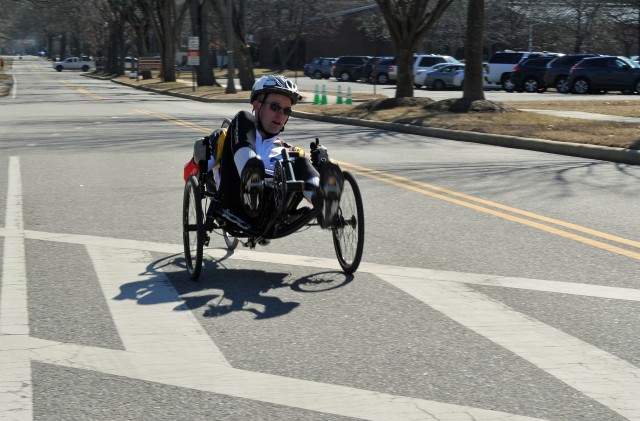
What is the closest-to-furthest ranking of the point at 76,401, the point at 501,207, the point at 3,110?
the point at 76,401, the point at 501,207, the point at 3,110

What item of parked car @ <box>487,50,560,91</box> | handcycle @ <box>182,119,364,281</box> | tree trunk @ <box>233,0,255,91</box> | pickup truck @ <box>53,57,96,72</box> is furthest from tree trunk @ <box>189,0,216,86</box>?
pickup truck @ <box>53,57,96,72</box>

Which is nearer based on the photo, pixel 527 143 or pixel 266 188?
pixel 266 188

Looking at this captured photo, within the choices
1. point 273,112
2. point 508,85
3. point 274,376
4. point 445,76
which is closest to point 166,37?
point 445,76

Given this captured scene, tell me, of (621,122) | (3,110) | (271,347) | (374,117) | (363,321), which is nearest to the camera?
(271,347)

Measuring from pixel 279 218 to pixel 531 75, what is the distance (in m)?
42.0

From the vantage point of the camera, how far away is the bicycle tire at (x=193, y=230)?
24.2 ft

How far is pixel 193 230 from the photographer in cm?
758

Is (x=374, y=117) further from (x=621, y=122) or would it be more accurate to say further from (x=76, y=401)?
(x=76, y=401)

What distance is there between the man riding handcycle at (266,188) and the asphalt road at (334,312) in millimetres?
319

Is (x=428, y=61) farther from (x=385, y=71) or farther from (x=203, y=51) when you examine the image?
(x=203, y=51)

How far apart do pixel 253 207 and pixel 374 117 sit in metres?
20.5

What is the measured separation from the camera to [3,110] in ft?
112

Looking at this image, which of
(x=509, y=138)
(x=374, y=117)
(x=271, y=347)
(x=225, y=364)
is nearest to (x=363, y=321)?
(x=271, y=347)

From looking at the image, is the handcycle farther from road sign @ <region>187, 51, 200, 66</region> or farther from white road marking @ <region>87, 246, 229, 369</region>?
road sign @ <region>187, 51, 200, 66</region>
